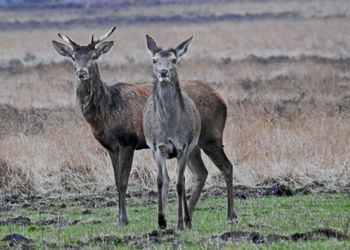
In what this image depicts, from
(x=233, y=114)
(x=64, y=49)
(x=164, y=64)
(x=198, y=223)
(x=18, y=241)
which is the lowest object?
(x=198, y=223)

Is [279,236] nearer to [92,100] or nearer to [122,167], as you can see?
[122,167]

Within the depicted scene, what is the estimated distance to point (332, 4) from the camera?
7775cm

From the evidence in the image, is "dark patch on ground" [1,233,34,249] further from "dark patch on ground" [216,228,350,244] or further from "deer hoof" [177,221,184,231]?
"dark patch on ground" [216,228,350,244]

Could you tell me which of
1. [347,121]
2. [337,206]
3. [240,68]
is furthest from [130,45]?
[337,206]

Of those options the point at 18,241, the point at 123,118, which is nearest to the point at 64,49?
the point at 123,118

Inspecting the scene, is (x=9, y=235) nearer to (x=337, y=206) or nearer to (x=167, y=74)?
(x=167, y=74)

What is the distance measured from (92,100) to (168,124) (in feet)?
6.74

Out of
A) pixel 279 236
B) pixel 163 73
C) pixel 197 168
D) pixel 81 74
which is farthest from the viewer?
pixel 197 168

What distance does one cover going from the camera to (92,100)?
1198 centimetres

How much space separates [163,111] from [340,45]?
104 ft

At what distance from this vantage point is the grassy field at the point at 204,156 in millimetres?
9898

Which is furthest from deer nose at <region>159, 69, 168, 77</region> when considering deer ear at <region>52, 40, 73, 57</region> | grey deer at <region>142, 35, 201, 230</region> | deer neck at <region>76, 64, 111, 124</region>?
A: deer ear at <region>52, 40, 73, 57</region>

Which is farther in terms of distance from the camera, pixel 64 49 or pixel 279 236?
pixel 64 49

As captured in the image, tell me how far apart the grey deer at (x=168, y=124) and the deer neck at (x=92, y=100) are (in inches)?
61.8
